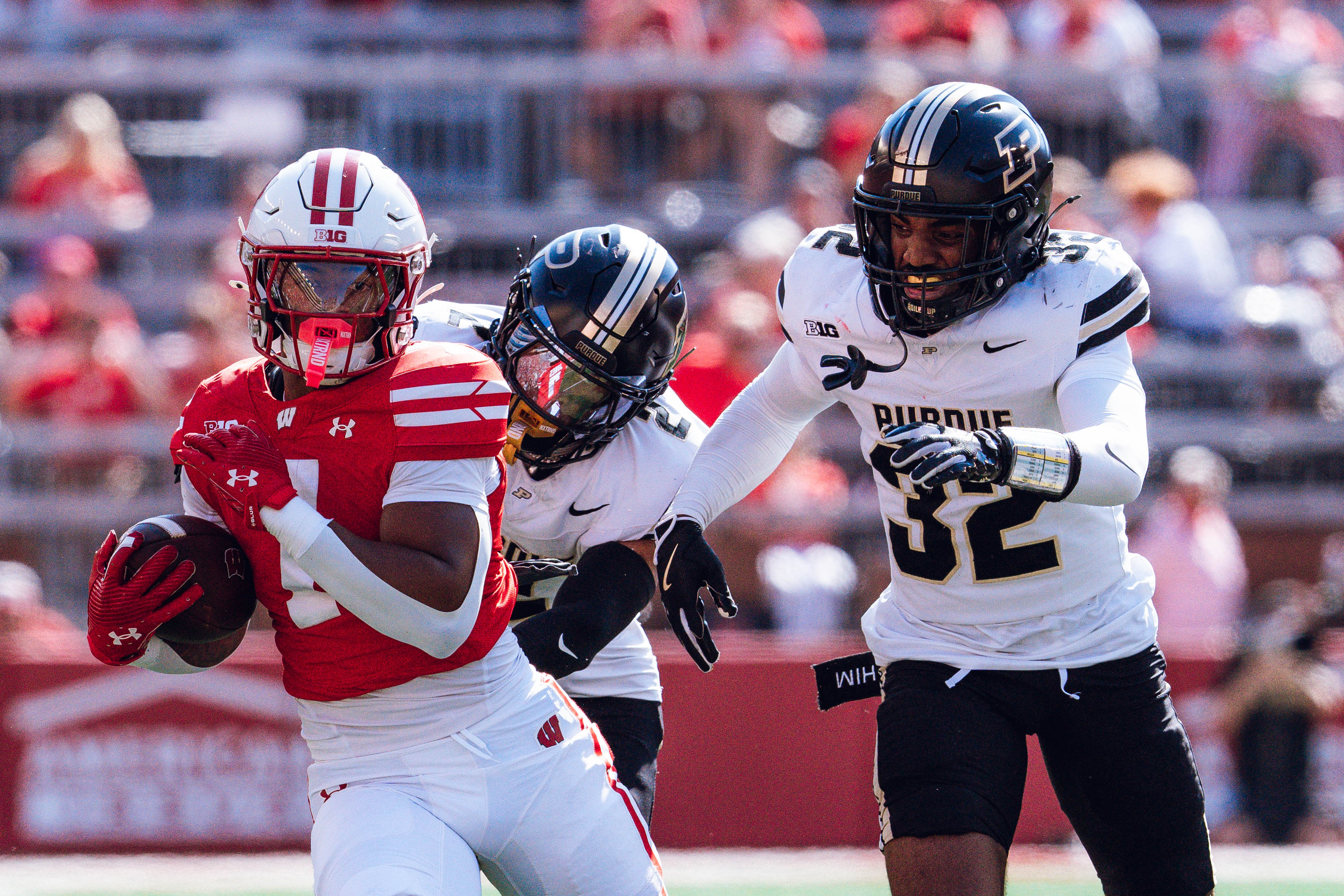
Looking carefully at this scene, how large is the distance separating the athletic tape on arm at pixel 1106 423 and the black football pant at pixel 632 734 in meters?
1.19

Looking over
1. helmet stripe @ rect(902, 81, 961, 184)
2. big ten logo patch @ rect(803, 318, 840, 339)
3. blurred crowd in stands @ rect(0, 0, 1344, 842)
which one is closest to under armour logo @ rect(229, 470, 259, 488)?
big ten logo patch @ rect(803, 318, 840, 339)

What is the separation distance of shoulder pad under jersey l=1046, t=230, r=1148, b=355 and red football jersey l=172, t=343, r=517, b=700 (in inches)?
46.0

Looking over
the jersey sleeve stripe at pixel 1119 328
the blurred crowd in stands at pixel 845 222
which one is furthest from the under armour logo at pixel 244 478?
the blurred crowd in stands at pixel 845 222

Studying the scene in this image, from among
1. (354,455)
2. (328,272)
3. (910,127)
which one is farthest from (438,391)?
(910,127)

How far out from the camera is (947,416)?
3.41 meters

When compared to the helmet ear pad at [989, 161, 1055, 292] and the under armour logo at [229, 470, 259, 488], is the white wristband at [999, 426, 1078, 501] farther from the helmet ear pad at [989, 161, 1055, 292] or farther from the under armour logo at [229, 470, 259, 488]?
the under armour logo at [229, 470, 259, 488]

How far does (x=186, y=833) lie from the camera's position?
701cm

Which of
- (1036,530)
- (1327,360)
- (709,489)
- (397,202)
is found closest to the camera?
(397,202)

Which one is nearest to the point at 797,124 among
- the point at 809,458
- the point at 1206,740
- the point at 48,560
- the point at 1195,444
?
the point at 809,458

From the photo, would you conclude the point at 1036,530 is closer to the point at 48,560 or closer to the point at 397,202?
the point at 397,202

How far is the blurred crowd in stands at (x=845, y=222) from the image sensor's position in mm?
7246

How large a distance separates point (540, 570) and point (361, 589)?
38.0 inches

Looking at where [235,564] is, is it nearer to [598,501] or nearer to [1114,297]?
[598,501]

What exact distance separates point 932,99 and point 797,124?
5.27 metres
